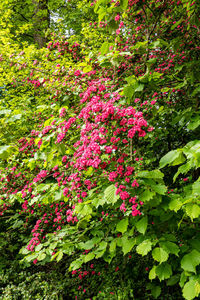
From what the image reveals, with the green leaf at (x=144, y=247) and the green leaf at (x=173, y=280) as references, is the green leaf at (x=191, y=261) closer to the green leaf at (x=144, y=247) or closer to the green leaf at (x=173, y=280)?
the green leaf at (x=144, y=247)

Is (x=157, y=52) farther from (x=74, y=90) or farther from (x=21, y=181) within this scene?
(x=21, y=181)

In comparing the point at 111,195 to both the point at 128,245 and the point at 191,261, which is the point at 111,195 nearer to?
the point at 128,245

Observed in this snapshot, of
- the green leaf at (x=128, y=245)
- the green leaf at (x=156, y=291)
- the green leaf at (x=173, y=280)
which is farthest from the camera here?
the green leaf at (x=156, y=291)

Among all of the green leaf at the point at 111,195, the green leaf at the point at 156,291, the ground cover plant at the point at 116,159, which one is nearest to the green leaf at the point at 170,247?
the ground cover plant at the point at 116,159

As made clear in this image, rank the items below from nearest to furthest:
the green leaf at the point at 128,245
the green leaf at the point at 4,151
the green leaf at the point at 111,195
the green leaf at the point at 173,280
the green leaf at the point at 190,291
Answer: the green leaf at the point at 4,151 → the green leaf at the point at 190,291 → the green leaf at the point at 111,195 → the green leaf at the point at 128,245 → the green leaf at the point at 173,280

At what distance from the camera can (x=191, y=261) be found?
185 cm

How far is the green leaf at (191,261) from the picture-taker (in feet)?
5.95

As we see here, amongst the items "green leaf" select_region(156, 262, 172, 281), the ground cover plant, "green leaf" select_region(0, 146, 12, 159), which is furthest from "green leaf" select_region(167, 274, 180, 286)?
"green leaf" select_region(0, 146, 12, 159)

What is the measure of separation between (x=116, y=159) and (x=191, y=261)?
1.09m

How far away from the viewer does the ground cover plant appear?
6.49 ft

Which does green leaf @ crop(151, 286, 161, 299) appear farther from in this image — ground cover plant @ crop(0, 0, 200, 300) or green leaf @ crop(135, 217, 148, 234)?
green leaf @ crop(135, 217, 148, 234)

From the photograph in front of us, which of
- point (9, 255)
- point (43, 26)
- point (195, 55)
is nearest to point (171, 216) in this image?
point (195, 55)

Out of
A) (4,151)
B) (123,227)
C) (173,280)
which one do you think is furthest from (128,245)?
(4,151)

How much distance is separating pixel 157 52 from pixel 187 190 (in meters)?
2.36
